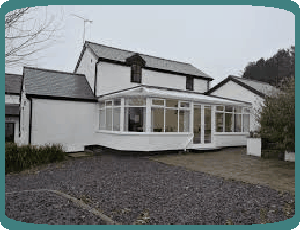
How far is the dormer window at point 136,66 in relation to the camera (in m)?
13.4

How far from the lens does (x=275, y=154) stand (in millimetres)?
9844

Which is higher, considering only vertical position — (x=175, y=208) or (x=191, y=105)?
(x=191, y=105)

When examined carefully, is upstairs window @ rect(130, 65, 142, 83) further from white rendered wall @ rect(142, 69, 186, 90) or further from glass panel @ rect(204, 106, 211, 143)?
glass panel @ rect(204, 106, 211, 143)

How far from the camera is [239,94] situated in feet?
49.5

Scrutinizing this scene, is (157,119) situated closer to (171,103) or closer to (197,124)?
(171,103)

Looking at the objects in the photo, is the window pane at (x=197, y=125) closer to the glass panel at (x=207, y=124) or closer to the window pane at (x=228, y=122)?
the glass panel at (x=207, y=124)

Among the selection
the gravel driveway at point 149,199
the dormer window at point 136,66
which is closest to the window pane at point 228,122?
the dormer window at point 136,66

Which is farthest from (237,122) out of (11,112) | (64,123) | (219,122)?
(11,112)

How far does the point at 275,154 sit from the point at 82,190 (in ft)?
26.4

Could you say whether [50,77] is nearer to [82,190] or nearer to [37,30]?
[37,30]

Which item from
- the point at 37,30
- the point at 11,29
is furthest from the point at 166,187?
the point at 11,29

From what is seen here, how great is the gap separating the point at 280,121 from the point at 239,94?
719 centimetres

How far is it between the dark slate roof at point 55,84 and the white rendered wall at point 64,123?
41 centimetres

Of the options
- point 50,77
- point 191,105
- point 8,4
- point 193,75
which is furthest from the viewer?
point 193,75
